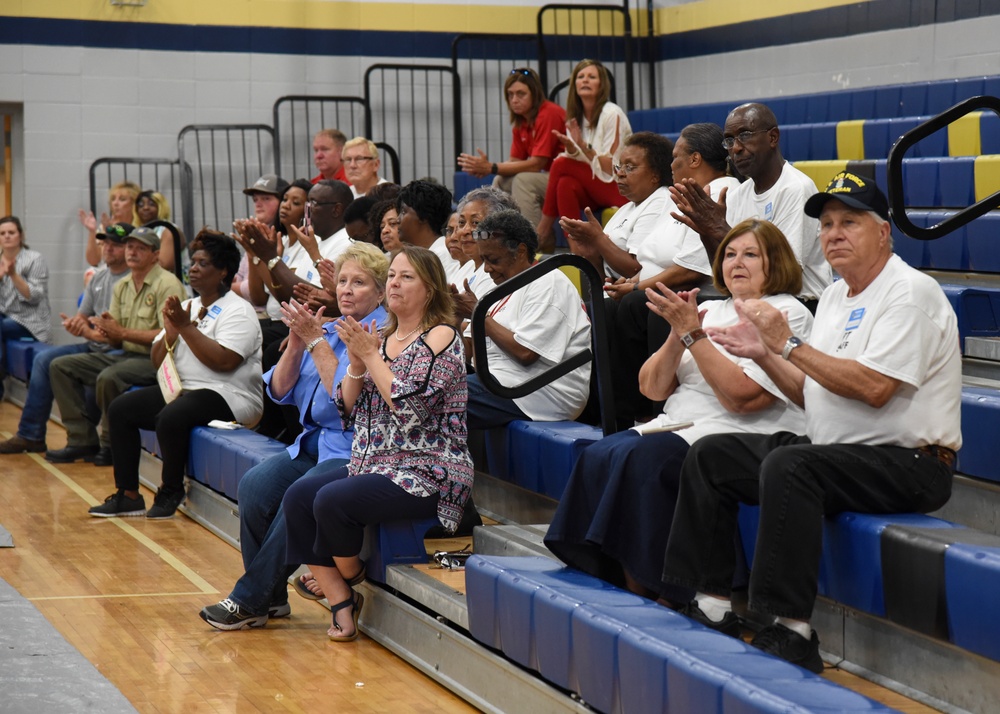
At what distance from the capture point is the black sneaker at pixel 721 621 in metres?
3.02

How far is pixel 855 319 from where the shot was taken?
10.1 feet

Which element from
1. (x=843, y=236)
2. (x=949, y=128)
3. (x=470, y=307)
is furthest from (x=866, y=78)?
(x=843, y=236)

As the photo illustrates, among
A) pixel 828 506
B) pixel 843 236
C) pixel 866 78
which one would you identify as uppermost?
pixel 866 78

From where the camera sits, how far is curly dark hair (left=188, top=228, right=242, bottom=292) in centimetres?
579

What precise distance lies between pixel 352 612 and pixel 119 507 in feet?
7.06

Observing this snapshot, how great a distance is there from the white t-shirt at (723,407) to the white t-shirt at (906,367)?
0.92 feet

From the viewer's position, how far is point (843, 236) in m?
3.10

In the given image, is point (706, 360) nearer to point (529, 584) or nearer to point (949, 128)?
point (529, 584)

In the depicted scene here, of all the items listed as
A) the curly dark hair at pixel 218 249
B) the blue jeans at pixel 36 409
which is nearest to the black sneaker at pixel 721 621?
the curly dark hair at pixel 218 249

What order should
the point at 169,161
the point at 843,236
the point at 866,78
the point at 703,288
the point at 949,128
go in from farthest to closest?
1. the point at 169,161
2. the point at 866,78
3. the point at 949,128
4. the point at 703,288
5. the point at 843,236

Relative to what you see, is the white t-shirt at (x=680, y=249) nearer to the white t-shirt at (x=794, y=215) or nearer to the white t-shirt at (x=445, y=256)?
the white t-shirt at (x=794, y=215)

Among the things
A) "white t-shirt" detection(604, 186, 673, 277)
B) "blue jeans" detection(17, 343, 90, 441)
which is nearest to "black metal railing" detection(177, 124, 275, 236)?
"blue jeans" detection(17, 343, 90, 441)

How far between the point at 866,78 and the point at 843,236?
186 inches

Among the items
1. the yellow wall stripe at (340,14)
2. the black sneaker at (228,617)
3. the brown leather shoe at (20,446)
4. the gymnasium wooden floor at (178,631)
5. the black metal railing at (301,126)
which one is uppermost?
the yellow wall stripe at (340,14)
